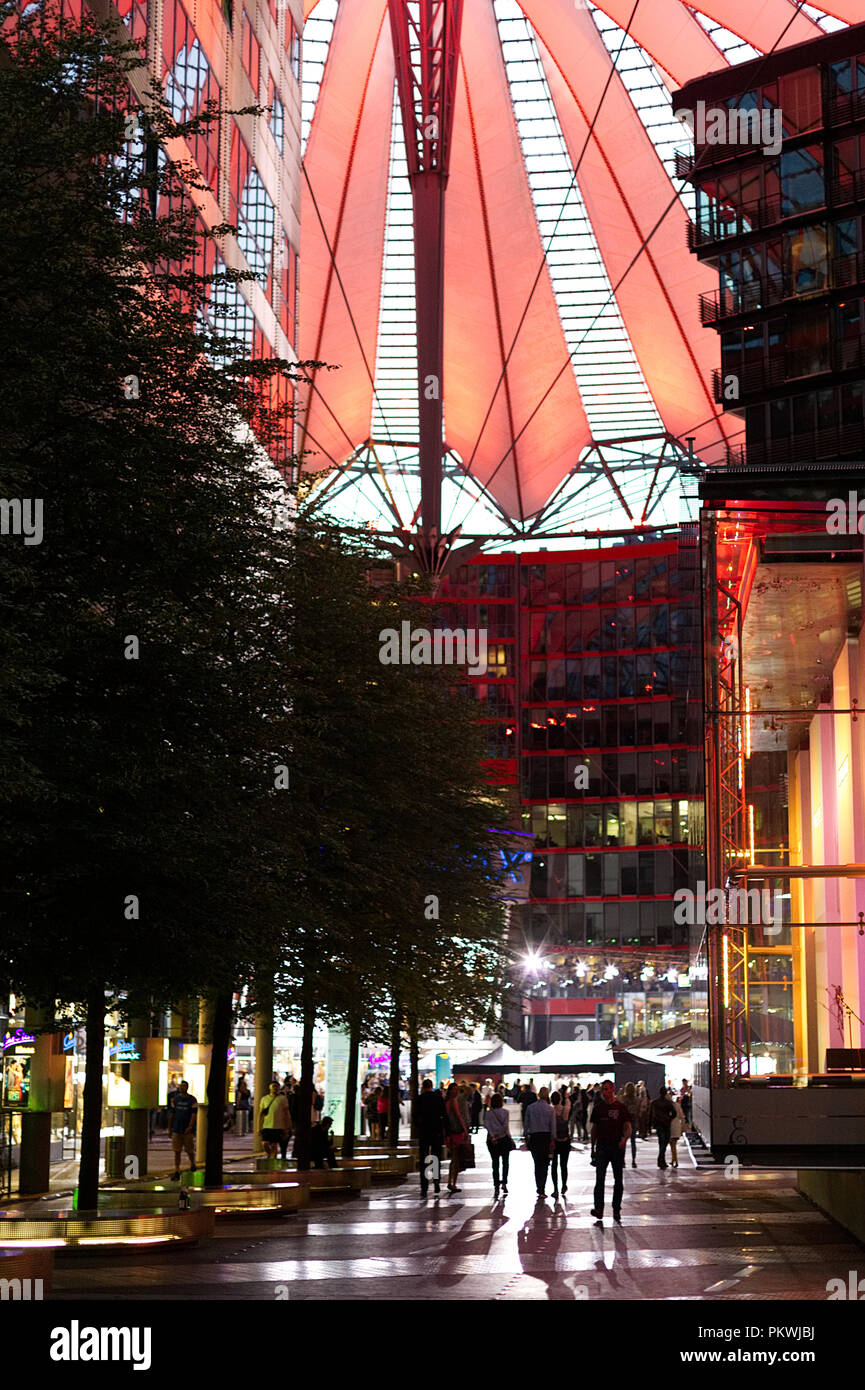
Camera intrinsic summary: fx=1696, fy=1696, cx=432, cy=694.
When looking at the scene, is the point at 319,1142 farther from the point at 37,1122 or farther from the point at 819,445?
the point at 819,445

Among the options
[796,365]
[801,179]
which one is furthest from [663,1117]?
[801,179]

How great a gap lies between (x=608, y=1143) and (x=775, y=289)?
45.6 m

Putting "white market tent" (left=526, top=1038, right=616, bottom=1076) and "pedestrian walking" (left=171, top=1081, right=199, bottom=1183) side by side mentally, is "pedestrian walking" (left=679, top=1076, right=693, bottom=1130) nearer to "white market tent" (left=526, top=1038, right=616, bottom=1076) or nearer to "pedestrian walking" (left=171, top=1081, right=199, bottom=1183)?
"white market tent" (left=526, top=1038, right=616, bottom=1076)

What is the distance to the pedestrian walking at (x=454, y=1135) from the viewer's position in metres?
31.8

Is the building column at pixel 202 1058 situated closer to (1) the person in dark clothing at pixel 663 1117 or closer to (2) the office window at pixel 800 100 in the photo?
(1) the person in dark clothing at pixel 663 1117

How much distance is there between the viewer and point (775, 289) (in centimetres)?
6397

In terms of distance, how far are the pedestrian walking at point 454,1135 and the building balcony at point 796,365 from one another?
37.3 meters

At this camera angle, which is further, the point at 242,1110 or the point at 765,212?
the point at 765,212

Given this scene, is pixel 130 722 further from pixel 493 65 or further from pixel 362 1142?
pixel 493 65

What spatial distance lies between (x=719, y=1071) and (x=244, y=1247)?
19.7 ft

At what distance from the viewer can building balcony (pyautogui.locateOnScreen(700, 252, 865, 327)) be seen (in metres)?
61.9

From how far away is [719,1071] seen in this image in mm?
18828

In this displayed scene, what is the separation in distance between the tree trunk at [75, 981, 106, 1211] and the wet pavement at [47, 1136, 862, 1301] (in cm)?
137
